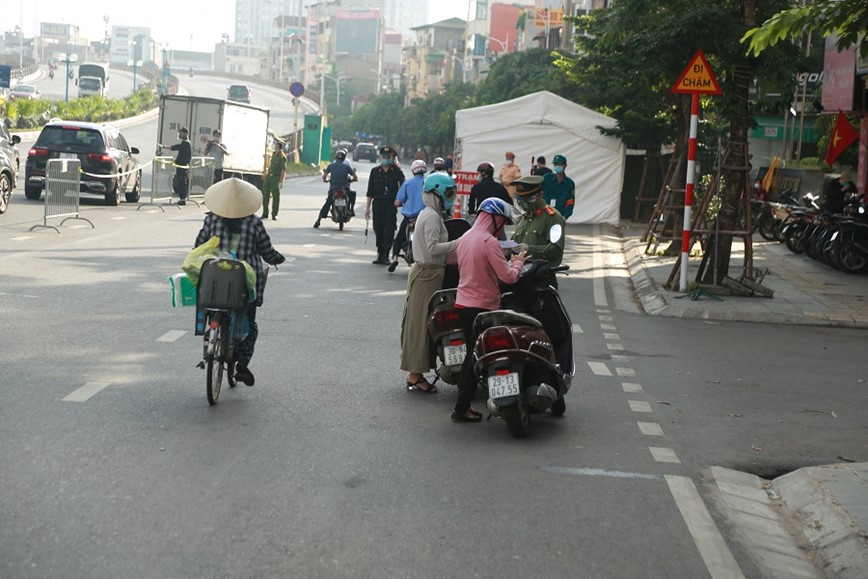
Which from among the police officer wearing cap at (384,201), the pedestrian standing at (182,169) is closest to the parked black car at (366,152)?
the pedestrian standing at (182,169)

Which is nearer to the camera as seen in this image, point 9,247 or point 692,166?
point 692,166

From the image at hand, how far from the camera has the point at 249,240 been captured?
31.1ft

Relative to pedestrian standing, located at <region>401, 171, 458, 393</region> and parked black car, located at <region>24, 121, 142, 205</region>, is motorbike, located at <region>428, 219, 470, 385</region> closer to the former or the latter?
pedestrian standing, located at <region>401, 171, 458, 393</region>

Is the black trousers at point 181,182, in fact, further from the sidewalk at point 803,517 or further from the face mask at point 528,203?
the sidewalk at point 803,517

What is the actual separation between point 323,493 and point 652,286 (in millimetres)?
12652

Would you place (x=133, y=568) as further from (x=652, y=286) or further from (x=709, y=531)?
(x=652, y=286)

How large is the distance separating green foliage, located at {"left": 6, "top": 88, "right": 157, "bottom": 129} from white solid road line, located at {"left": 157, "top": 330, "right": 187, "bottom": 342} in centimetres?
5065

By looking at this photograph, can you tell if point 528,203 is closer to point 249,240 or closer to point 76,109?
point 249,240

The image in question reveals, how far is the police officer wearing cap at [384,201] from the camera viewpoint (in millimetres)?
19906

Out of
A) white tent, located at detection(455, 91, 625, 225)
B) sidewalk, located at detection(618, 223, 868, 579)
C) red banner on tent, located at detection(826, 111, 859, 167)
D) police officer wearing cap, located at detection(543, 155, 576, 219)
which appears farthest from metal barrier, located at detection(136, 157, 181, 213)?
sidewalk, located at detection(618, 223, 868, 579)

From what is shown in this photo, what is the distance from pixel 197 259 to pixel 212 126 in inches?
1222

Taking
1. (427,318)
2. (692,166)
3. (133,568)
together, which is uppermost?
(692,166)

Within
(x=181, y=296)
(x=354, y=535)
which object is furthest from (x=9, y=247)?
(x=354, y=535)

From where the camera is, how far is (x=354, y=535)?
6.01 meters
